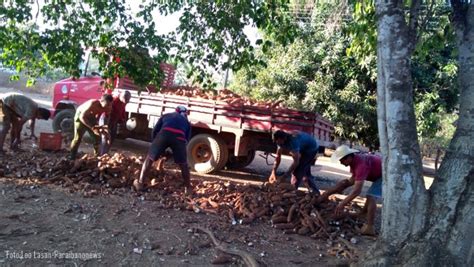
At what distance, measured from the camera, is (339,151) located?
5363 millimetres

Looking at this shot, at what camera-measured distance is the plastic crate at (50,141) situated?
792 cm

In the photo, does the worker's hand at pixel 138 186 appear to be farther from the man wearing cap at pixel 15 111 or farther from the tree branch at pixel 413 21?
the tree branch at pixel 413 21

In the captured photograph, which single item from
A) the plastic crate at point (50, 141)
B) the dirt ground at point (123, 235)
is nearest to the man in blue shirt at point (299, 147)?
the dirt ground at point (123, 235)

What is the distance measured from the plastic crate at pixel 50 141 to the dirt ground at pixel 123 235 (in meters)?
2.34

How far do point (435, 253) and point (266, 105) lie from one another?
5.36 metres

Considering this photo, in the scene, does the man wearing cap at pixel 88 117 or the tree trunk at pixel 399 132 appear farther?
the man wearing cap at pixel 88 117

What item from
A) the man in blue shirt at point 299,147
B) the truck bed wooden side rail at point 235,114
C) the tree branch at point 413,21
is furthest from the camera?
the truck bed wooden side rail at point 235,114

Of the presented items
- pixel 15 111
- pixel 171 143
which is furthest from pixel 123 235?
pixel 15 111

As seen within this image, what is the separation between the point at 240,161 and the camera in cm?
981

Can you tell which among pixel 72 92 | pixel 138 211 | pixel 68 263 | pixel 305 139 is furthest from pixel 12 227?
pixel 72 92

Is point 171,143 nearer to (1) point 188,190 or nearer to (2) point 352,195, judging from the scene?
(1) point 188,190

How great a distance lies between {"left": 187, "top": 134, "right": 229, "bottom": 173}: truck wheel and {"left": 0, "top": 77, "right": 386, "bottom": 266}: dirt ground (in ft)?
10.1

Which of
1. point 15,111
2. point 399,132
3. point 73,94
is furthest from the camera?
point 73,94

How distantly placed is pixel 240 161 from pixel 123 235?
5.68m
